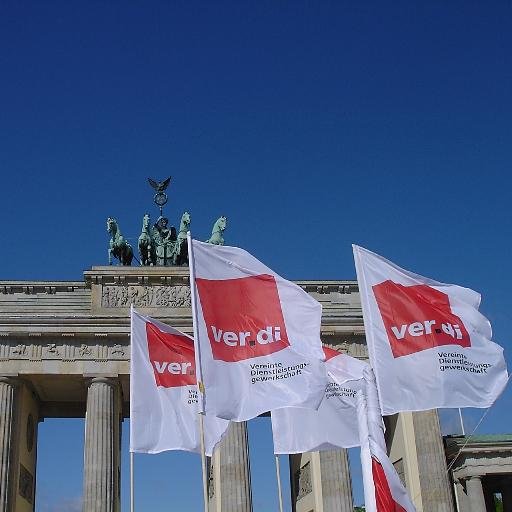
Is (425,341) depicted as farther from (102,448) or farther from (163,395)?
(102,448)

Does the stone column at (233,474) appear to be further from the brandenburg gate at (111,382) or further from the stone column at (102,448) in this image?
the stone column at (102,448)

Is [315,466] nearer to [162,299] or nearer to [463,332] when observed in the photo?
[162,299]

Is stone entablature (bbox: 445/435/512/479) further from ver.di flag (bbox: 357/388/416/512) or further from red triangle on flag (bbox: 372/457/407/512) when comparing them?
red triangle on flag (bbox: 372/457/407/512)

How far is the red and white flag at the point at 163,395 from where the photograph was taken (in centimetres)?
1948

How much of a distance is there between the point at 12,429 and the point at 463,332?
2728cm

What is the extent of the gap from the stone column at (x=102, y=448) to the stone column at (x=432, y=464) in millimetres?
14580

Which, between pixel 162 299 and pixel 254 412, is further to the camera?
pixel 162 299

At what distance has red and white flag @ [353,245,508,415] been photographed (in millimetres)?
15508

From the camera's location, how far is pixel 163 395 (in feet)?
65.7

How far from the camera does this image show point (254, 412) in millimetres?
16094

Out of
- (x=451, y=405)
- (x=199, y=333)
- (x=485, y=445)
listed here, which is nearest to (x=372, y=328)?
(x=451, y=405)

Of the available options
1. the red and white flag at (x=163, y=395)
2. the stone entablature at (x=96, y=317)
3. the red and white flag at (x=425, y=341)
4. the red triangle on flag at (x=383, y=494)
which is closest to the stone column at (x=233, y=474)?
the stone entablature at (x=96, y=317)

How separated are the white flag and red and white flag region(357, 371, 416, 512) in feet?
16.2

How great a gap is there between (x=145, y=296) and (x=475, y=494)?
63.9ft
